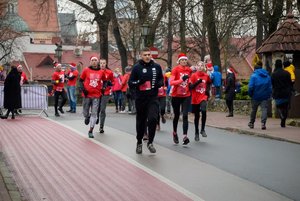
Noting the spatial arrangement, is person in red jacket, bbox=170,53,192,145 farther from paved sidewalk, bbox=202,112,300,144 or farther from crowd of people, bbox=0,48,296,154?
paved sidewalk, bbox=202,112,300,144

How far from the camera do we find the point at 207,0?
Result: 82.4 ft

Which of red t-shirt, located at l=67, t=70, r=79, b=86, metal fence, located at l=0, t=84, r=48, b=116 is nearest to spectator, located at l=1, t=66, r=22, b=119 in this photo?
metal fence, located at l=0, t=84, r=48, b=116

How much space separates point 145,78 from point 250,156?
8.16 ft

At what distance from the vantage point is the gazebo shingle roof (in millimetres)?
21384

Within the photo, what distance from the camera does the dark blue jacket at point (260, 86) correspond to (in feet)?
54.6

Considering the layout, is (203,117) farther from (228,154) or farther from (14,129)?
(14,129)

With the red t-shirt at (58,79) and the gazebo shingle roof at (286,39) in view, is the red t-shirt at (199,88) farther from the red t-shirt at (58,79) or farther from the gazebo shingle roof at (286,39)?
the red t-shirt at (58,79)

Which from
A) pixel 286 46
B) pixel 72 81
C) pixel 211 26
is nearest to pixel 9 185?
pixel 286 46

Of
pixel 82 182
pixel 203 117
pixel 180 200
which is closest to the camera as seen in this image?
pixel 180 200

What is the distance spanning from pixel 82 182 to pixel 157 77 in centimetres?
375

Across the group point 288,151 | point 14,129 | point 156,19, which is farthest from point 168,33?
point 288,151

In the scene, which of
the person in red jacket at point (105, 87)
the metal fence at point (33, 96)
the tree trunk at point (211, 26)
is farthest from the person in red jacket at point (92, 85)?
the tree trunk at point (211, 26)

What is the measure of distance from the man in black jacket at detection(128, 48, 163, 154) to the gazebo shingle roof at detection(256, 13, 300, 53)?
10791 mm

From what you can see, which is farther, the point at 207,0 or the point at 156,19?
the point at 156,19
